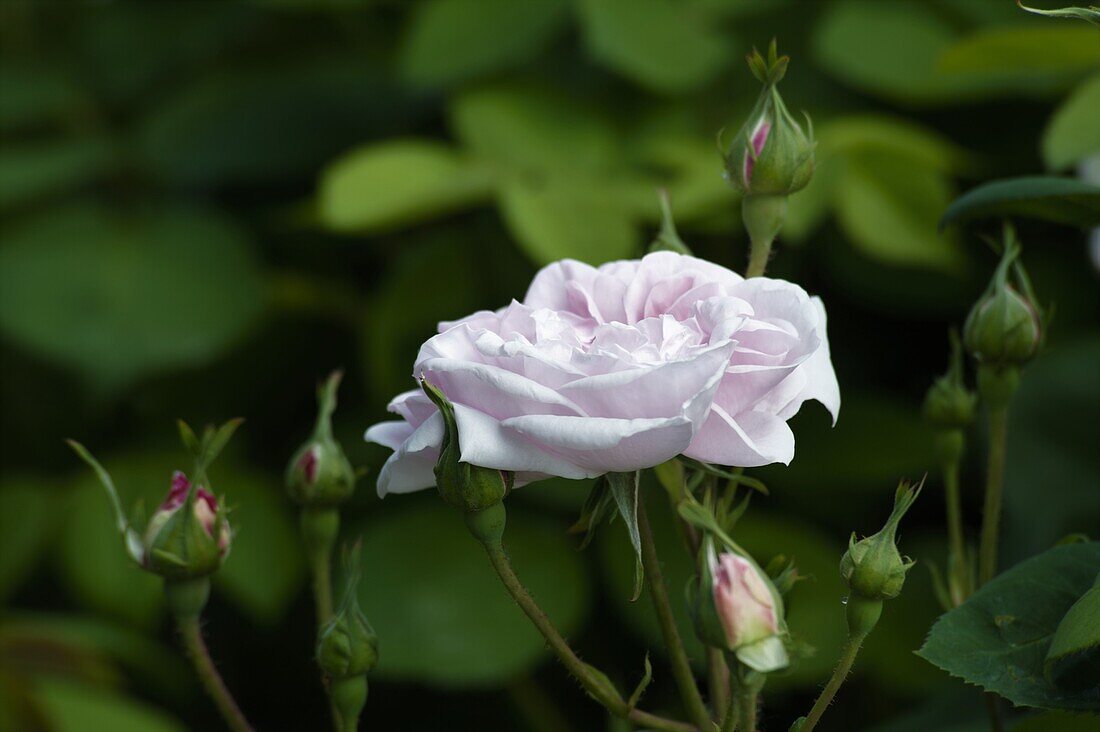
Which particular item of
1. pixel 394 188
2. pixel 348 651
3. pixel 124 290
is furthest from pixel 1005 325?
pixel 124 290

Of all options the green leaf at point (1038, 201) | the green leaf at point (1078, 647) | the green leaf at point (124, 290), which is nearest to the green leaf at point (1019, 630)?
the green leaf at point (1078, 647)

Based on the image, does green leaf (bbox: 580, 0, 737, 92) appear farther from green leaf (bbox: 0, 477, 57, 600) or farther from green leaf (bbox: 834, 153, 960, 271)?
green leaf (bbox: 0, 477, 57, 600)

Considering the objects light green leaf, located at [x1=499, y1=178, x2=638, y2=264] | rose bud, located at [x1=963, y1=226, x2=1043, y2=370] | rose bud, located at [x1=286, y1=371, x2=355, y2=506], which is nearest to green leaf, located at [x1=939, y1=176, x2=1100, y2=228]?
rose bud, located at [x1=963, y1=226, x2=1043, y2=370]

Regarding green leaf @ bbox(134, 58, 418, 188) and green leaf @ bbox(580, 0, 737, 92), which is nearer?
green leaf @ bbox(580, 0, 737, 92)

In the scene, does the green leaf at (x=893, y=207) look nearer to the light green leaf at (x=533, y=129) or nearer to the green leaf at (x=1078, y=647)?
the light green leaf at (x=533, y=129)

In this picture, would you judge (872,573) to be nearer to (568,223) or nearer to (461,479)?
(461,479)

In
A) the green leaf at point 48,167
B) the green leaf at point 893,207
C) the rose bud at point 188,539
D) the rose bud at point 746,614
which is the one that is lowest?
the green leaf at point 48,167

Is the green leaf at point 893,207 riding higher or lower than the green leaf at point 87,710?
higher

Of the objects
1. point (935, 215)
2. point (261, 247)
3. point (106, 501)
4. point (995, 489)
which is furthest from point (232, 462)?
point (995, 489)
